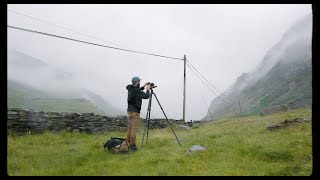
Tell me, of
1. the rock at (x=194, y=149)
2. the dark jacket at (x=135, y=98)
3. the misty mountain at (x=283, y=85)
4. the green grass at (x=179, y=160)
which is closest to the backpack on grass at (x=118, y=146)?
the green grass at (x=179, y=160)

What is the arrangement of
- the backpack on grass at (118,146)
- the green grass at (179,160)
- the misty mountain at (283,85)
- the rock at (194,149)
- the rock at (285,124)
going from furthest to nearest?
the misty mountain at (283,85)
the rock at (285,124)
the backpack on grass at (118,146)
the rock at (194,149)
the green grass at (179,160)

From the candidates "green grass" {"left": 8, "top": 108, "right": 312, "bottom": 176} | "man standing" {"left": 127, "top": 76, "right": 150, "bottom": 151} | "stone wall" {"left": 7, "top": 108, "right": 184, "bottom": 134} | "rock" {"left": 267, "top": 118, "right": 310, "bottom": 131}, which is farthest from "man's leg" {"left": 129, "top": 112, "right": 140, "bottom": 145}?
"stone wall" {"left": 7, "top": 108, "right": 184, "bottom": 134}

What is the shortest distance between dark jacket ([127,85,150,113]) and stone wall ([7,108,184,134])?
7199 millimetres

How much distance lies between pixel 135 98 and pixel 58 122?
26.3ft

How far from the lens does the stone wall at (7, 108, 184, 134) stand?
16.8 m

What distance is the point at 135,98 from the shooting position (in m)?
12.1

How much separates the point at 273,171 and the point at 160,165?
110 inches

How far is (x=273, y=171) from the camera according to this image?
315 inches

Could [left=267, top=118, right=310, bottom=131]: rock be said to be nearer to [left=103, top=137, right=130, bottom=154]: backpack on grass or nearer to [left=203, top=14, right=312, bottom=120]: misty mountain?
[left=103, top=137, right=130, bottom=154]: backpack on grass

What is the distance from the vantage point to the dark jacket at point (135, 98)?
12102 mm

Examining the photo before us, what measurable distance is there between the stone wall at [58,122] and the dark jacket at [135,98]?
7.20 metres

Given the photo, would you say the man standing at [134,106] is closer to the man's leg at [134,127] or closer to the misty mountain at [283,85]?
the man's leg at [134,127]
